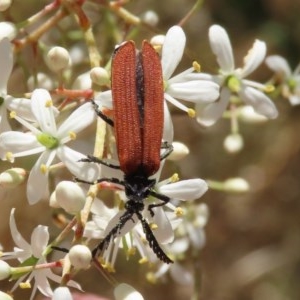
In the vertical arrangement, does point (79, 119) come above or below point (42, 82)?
above

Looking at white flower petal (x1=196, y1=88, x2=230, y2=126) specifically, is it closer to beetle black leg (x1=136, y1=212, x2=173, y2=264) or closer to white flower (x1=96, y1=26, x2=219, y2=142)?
white flower (x1=96, y1=26, x2=219, y2=142)

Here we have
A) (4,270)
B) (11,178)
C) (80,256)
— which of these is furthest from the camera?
(11,178)

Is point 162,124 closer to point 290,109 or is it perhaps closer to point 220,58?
point 220,58

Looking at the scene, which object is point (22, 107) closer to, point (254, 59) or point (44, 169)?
point (44, 169)

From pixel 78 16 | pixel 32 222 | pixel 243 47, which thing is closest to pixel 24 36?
pixel 78 16

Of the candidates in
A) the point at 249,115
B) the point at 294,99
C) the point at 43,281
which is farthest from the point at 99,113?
the point at 294,99

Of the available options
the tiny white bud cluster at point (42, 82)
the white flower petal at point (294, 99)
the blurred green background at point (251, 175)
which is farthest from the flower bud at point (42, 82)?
the blurred green background at point (251, 175)
